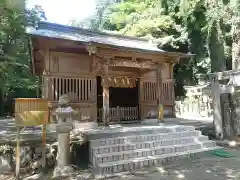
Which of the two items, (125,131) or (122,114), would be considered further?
(122,114)

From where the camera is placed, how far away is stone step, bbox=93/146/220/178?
6899mm

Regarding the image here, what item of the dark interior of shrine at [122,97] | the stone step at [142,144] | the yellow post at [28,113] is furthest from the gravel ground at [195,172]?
the dark interior of shrine at [122,97]

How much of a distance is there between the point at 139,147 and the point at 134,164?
953 millimetres

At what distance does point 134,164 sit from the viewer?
7414 millimetres

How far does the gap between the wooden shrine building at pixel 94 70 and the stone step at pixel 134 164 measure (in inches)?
99.3

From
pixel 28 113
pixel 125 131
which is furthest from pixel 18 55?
pixel 28 113

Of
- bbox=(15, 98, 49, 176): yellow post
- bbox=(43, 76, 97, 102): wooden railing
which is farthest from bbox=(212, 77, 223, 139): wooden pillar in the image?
bbox=(15, 98, 49, 176): yellow post

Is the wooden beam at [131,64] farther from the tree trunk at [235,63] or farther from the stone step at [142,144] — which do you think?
the tree trunk at [235,63]

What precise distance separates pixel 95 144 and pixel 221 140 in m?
6.30

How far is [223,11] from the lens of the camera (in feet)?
36.5

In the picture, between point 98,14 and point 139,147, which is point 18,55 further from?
point 98,14

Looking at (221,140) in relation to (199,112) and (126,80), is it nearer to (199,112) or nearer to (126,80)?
(126,80)

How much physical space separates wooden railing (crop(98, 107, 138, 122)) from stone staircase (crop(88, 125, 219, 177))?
3.39 metres

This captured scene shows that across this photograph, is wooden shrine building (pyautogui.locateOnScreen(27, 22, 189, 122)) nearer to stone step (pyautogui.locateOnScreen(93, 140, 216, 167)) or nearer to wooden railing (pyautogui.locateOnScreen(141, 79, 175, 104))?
wooden railing (pyautogui.locateOnScreen(141, 79, 175, 104))
